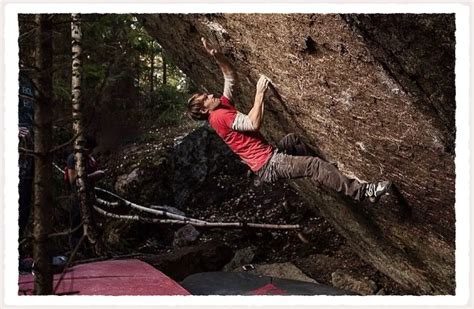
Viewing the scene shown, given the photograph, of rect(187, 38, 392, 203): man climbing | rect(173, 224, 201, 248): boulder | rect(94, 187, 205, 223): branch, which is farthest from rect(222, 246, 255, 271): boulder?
rect(187, 38, 392, 203): man climbing

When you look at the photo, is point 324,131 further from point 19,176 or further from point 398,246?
point 19,176

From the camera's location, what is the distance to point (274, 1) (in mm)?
4023

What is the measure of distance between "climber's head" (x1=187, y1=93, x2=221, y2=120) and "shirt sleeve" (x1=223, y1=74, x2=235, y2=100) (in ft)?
0.34

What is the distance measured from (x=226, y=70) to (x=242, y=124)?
0.63 metres

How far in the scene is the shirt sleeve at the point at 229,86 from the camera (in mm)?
4605

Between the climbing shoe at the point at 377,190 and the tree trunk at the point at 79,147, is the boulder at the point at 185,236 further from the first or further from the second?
the climbing shoe at the point at 377,190

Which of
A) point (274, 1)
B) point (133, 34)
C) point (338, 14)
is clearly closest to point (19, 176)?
point (133, 34)

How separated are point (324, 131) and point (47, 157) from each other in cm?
254

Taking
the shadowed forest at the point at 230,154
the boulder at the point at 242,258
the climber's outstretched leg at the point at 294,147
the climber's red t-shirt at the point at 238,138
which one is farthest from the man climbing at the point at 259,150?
the boulder at the point at 242,258

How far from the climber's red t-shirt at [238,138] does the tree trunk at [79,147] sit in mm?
1270

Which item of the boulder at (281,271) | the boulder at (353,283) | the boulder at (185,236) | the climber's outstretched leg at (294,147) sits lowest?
the boulder at (353,283)

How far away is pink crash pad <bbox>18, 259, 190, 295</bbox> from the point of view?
172 inches

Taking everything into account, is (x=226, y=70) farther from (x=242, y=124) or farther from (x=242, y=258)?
A: (x=242, y=258)

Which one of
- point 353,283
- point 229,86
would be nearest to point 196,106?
point 229,86
